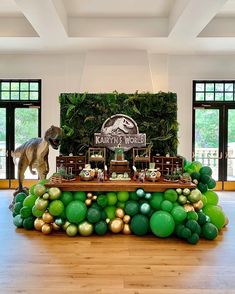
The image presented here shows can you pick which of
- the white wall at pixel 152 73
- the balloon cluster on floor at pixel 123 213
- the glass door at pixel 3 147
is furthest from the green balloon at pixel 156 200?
the glass door at pixel 3 147

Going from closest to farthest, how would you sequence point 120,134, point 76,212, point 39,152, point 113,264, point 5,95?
point 113,264 → point 76,212 → point 39,152 → point 120,134 → point 5,95

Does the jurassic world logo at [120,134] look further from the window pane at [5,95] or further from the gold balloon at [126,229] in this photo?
the window pane at [5,95]

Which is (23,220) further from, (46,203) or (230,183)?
(230,183)

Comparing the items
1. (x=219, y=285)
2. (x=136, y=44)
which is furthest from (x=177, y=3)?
(x=219, y=285)

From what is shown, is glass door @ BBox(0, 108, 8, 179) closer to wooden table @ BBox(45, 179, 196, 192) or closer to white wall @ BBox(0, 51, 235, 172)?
white wall @ BBox(0, 51, 235, 172)

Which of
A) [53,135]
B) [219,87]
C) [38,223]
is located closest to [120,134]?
[53,135]

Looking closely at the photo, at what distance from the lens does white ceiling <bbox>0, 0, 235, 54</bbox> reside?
489 centimetres

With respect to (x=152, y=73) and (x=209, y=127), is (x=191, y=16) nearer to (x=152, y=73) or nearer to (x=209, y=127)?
(x=152, y=73)

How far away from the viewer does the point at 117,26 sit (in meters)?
5.70

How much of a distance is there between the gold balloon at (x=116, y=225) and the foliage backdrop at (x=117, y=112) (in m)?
1.85

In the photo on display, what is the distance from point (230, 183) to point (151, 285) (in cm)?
529

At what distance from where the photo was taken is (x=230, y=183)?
7.39 meters

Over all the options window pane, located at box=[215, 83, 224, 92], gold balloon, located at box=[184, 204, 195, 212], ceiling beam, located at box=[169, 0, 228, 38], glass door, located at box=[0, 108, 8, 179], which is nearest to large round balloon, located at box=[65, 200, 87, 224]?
gold balloon, located at box=[184, 204, 195, 212]

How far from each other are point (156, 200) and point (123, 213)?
50cm
